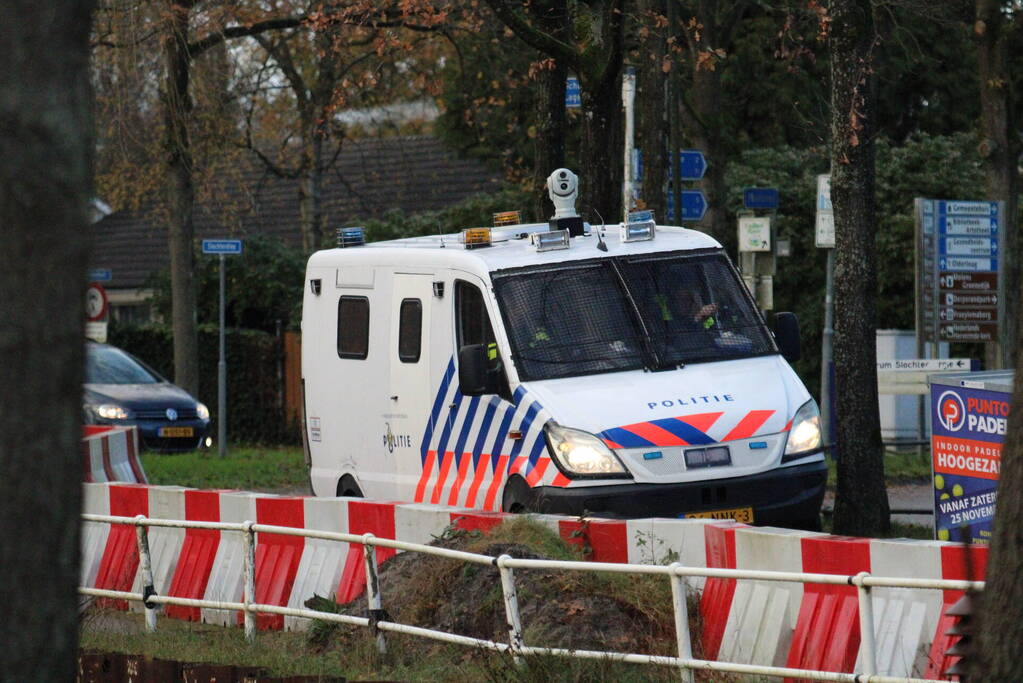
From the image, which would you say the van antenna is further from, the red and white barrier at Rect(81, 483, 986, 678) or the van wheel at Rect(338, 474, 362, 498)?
the red and white barrier at Rect(81, 483, 986, 678)

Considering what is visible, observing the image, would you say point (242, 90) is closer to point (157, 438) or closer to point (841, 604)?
point (157, 438)

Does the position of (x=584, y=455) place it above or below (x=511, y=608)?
above

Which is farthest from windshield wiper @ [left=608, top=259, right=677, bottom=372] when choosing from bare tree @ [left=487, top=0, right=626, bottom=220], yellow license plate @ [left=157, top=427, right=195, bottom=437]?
yellow license plate @ [left=157, top=427, right=195, bottom=437]

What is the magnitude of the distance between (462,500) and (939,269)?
7.96 meters

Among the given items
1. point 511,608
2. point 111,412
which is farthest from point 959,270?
point 111,412

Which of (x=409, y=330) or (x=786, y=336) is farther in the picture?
(x=409, y=330)

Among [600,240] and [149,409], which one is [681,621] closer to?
[600,240]

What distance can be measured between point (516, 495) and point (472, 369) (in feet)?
2.77

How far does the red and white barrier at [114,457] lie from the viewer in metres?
14.3

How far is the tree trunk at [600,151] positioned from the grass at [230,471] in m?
4.18

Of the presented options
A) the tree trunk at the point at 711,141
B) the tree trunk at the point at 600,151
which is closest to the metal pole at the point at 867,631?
the tree trunk at the point at 600,151

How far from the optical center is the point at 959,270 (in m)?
17.7

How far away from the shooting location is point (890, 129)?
3634 centimetres

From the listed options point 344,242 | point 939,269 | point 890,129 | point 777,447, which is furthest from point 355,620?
point 890,129
